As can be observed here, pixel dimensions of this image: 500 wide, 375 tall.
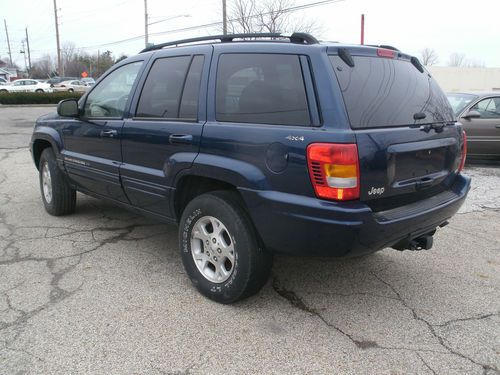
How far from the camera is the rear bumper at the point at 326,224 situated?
271cm

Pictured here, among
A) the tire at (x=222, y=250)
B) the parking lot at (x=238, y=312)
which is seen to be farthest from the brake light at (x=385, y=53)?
the parking lot at (x=238, y=312)

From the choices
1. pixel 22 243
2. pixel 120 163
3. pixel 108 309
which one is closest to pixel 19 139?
pixel 22 243

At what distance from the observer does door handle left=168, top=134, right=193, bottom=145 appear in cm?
341

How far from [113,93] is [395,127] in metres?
2.74

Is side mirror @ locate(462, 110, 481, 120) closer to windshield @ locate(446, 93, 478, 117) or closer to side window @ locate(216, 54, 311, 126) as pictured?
windshield @ locate(446, 93, 478, 117)

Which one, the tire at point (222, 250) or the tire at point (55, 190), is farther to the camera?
the tire at point (55, 190)

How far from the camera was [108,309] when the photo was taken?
3.27m

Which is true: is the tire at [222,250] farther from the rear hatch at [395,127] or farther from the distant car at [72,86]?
the distant car at [72,86]

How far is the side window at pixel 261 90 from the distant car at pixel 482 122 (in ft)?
22.7

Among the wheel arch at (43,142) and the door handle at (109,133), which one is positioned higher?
the door handle at (109,133)

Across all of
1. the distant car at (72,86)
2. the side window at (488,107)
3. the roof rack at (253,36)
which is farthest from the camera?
the distant car at (72,86)

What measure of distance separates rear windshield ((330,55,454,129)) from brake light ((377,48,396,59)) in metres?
0.03

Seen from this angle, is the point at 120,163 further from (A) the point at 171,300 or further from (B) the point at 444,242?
(B) the point at 444,242

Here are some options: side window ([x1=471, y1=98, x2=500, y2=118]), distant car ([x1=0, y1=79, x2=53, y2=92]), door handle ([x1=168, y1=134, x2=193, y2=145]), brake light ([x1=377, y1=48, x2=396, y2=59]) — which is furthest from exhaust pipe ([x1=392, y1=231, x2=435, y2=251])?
distant car ([x1=0, y1=79, x2=53, y2=92])
